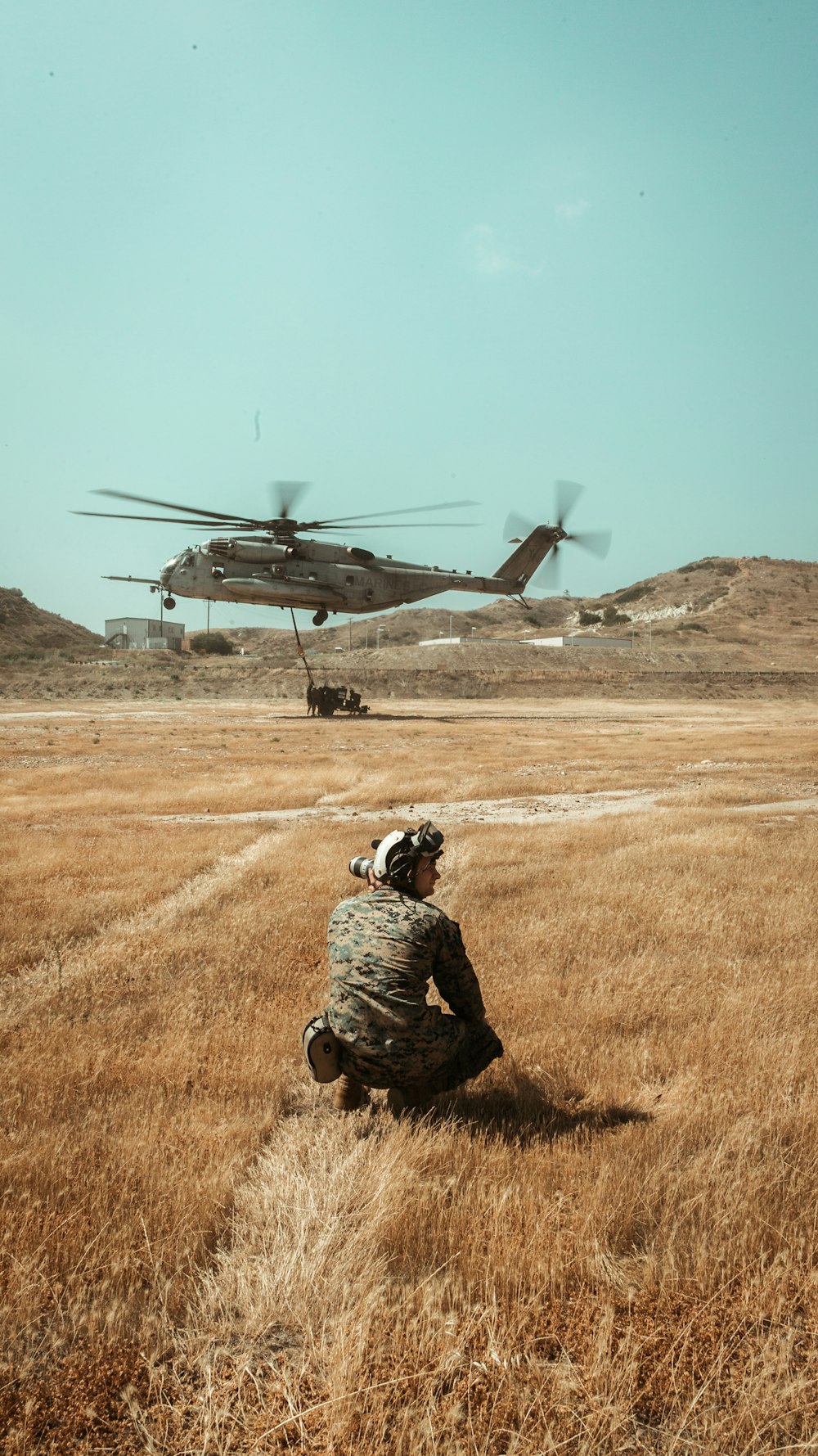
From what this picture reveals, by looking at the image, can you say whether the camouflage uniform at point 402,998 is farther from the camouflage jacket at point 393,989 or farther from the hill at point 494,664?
the hill at point 494,664

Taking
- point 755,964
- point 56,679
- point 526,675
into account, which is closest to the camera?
point 755,964

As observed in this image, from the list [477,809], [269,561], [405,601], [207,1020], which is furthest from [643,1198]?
[405,601]

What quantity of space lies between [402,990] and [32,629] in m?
108

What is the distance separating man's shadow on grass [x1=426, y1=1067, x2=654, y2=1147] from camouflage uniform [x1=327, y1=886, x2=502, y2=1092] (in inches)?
10.5

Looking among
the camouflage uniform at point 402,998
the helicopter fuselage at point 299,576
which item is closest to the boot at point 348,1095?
the camouflage uniform at point 402,998

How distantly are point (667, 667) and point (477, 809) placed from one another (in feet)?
202

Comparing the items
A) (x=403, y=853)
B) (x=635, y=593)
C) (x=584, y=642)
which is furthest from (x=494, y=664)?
(x=635, y=593)

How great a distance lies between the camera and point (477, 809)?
15258 mm

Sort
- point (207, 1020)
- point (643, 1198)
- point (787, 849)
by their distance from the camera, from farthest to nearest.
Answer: point (787, 849)
point (207, 1020)
point (643, 1198)

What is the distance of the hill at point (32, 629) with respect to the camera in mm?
95688

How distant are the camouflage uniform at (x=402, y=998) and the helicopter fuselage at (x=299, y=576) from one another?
3123 cm

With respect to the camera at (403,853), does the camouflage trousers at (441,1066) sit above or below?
below

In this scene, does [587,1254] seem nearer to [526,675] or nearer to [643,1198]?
[643,1198]

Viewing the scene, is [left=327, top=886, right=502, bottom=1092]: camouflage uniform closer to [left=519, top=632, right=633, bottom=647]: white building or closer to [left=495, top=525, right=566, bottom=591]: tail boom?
[left=495, top=525, right=566, bottom=591]: tail boom
